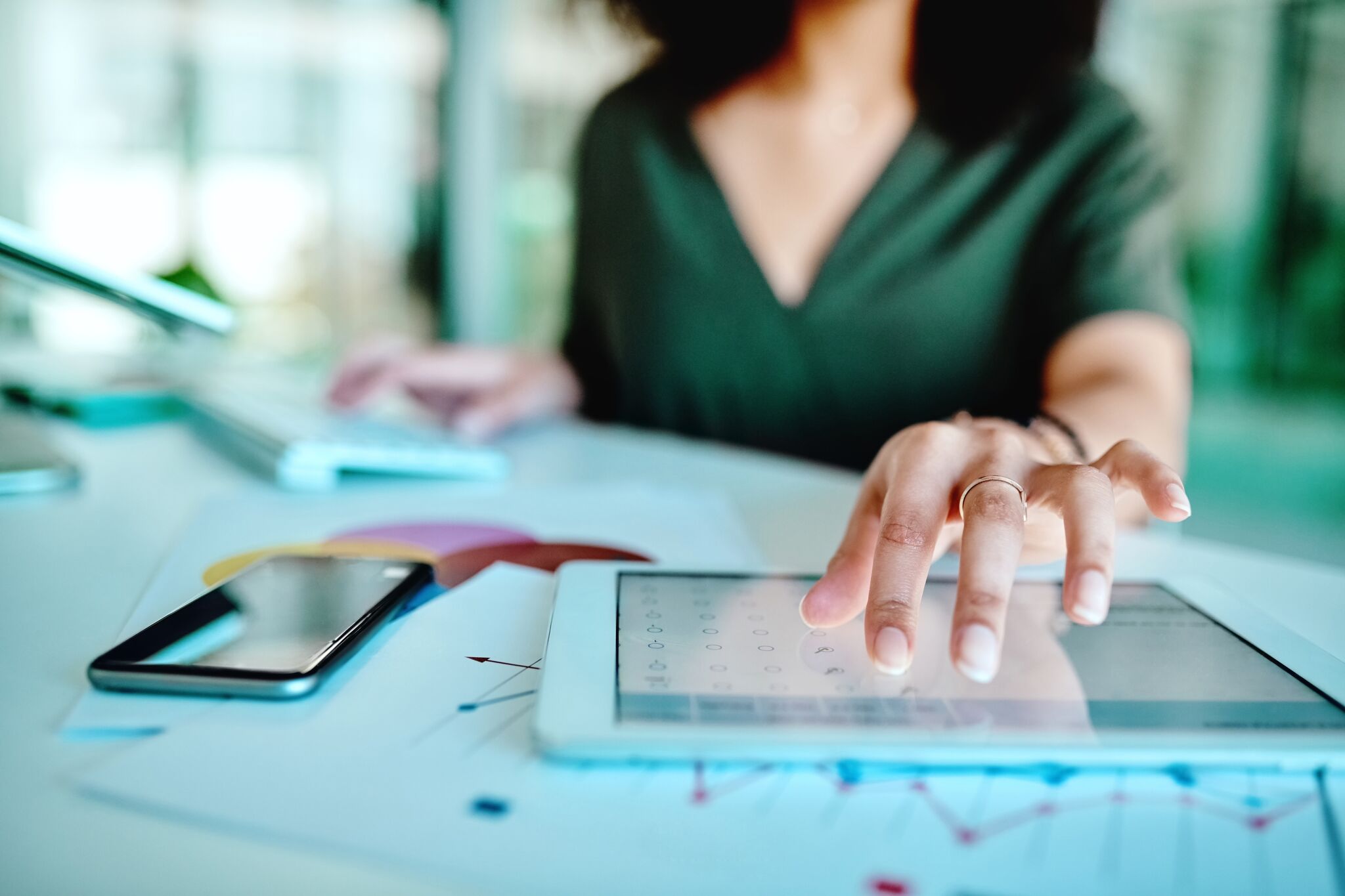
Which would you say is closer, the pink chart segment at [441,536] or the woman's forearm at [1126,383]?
the pink chart segment at [441,536]

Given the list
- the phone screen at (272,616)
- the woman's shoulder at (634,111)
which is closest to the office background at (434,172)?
the woman's shoulder at (634,111)

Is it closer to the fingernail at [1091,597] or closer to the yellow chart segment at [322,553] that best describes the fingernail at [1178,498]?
the fingernail at [1091,597]

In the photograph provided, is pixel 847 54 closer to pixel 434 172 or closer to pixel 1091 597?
pixel 1091 597

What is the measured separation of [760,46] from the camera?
3.79 feet

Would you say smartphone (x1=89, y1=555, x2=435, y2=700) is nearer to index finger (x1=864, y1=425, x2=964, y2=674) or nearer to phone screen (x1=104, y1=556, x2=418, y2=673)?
phone screen (x1=104, y1=556, x2=418, y2=673)

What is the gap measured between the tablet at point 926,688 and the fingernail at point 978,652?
2cm

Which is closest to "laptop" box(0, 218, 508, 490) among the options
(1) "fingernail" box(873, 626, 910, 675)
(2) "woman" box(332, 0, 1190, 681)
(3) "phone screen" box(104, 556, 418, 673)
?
(2) "woman" box(332, 0, 1190, 681)

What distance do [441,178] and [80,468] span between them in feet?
7.82

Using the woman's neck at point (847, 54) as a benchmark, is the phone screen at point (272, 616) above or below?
below

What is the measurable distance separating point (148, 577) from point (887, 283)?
2.58 feet

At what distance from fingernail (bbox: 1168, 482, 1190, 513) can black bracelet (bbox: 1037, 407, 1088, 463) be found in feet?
0.56

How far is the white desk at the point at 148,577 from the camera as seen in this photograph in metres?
0.23

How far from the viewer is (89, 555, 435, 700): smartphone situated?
30 cm

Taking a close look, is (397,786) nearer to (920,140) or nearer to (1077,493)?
(1077,493)
